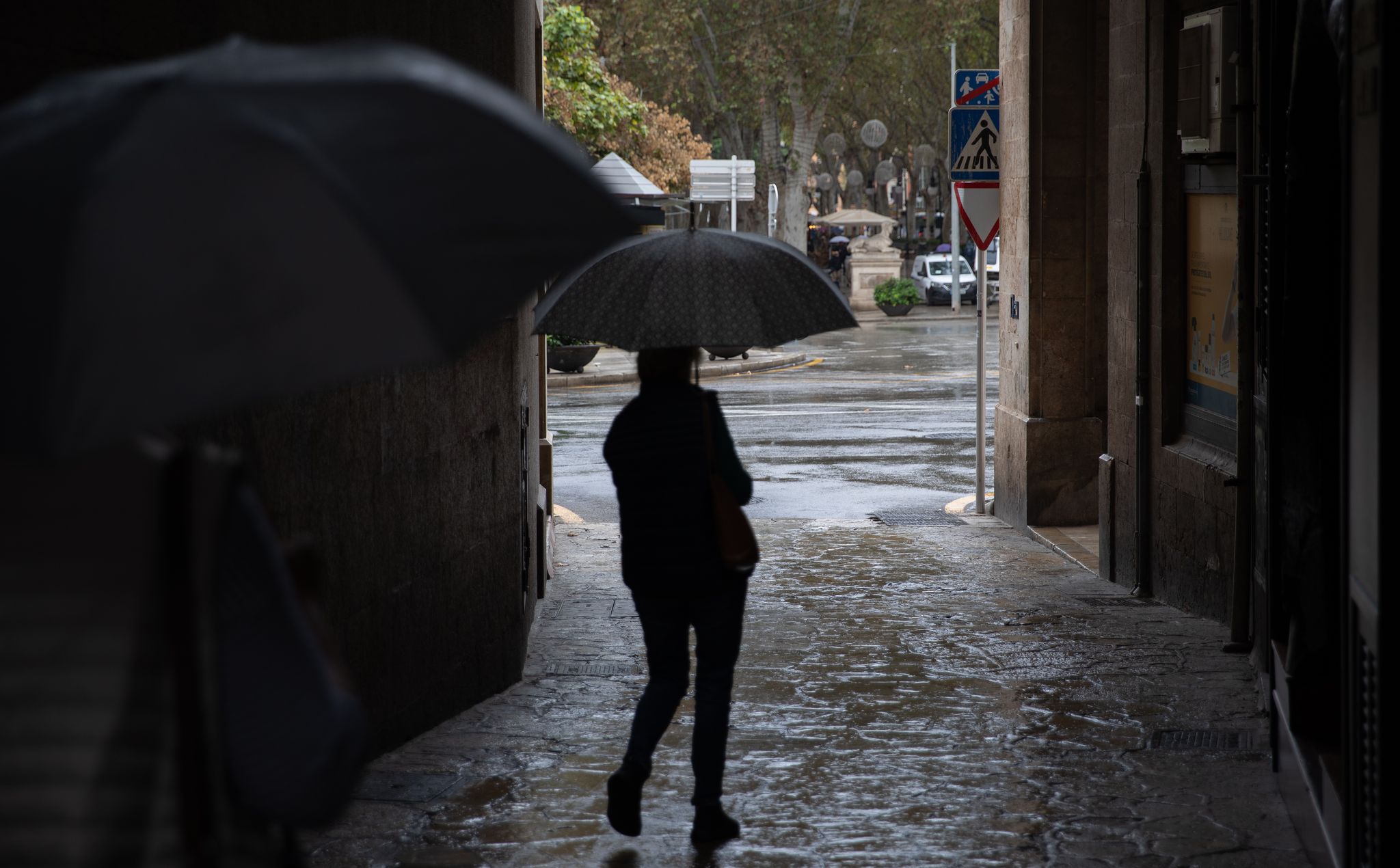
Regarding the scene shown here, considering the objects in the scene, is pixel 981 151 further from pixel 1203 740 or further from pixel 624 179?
pixel 624 179

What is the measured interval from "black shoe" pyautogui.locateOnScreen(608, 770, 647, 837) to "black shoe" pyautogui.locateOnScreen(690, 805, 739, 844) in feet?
0.69

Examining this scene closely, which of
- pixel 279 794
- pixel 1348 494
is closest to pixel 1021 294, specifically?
pixel 1348 494

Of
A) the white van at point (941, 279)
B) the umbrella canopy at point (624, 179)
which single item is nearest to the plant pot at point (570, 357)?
the umbrella canopy at point (624, 179)

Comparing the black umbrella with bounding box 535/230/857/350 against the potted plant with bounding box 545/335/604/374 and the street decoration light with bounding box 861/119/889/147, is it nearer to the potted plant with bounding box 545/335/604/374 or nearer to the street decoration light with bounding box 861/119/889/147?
the potted plant with bounding box 545/335/604/374

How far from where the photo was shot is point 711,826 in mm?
5188

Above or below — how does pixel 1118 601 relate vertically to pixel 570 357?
below

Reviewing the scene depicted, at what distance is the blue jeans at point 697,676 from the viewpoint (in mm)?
5105

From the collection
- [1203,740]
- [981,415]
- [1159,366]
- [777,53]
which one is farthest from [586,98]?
[1203,740]

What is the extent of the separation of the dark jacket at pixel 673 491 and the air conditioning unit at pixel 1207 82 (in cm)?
414

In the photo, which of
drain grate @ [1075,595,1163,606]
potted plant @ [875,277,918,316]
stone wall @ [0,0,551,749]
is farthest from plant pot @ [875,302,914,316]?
stone wall @ [0,0,551,749]

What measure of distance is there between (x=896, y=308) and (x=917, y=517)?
103ft

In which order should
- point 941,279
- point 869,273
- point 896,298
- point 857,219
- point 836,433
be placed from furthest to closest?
point 857,219 < point 941,279 < point 869,273 < point 896,298 < point 836,433

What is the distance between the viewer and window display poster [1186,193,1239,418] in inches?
336

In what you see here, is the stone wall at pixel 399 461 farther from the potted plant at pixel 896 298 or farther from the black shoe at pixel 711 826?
the potted plant at pixel 896 298
